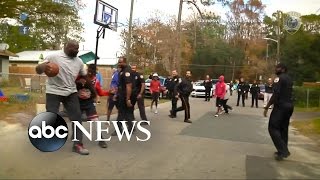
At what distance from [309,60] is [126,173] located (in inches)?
1438

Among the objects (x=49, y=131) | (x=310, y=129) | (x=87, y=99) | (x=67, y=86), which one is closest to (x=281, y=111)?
(x=87, y=99)

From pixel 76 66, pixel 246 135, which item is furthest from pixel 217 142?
pixel 76 66

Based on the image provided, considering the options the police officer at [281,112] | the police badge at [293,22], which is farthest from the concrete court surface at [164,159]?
the police badge at [293,22]

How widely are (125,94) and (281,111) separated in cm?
337

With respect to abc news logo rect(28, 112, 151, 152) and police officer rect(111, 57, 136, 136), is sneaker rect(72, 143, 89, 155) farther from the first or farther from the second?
police officer rect(111, 57, 136, 136)

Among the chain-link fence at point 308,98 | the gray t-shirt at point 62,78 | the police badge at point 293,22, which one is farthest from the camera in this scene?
the police badge at point 293,22

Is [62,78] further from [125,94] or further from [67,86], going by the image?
[125,94]

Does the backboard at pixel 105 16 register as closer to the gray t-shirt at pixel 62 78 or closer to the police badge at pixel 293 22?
the gray t-shirt at pixel 62 78

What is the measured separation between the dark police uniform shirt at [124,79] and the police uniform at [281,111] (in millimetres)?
3081

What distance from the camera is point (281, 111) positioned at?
333 inches

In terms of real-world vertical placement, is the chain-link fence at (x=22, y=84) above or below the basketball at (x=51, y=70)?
below

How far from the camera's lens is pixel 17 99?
54.8 feet

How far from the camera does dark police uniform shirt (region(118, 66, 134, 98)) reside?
9.88 metres

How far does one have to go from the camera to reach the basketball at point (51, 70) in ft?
23.2
